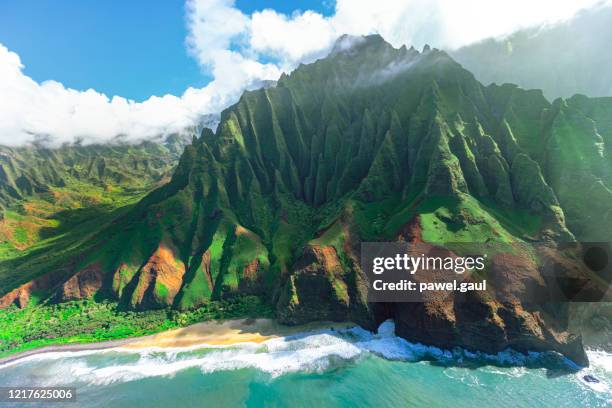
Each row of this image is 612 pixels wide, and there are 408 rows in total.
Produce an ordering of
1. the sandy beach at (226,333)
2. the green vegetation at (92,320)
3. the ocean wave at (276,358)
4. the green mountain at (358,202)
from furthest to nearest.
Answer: the green vegetation at (92,320) < the sandy beach at (226,333) < the green mountain at (358,202) < the ocean wave at (276,358)

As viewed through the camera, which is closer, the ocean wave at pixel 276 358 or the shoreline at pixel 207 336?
the ocean wave at pixel 276 358

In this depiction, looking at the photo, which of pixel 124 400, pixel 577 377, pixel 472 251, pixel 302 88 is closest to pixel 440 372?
pixel 577 377

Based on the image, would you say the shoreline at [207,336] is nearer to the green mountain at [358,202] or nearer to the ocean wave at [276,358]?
the ocean wave at [276,358]

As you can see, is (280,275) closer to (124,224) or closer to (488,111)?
(124,224)

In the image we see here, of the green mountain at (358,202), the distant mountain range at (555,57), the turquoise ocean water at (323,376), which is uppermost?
the distant mountain range at (555,57)

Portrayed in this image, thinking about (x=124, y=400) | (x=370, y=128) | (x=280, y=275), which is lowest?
(x=124, y=400)

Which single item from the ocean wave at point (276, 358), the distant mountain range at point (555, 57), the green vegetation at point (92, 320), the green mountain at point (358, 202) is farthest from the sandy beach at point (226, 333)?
the distant mountain range at point (555, 57)

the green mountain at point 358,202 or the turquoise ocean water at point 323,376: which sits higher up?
the green mountain at point 358,202

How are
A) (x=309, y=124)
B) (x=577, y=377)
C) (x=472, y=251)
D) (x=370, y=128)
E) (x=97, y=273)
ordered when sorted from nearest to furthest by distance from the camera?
(x=577, y=377) → (x=472, y=251) → (x=97, y=273) → (x=370, y=128) → (x=309, y=124)
